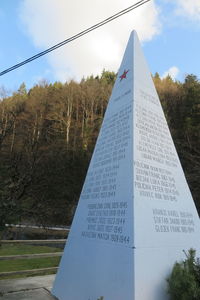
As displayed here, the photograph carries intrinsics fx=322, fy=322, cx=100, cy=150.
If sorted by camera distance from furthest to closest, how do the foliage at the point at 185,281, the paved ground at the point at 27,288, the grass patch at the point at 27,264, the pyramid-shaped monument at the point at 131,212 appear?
the grass patch at the point at 27,264 < the paved ground at the point at 27,288 < the pyramid-shaped monument at the point at 131,212 < the foliage at the point at 185,281

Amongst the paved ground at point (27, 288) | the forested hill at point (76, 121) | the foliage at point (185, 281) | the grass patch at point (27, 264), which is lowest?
the paved ground at point (27, 288)

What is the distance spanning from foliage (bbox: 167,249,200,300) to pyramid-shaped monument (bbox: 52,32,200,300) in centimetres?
23

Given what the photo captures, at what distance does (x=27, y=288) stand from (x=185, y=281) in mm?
3557

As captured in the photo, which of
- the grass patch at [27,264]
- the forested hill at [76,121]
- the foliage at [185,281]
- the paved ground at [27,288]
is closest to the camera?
the foliage at [185,281]

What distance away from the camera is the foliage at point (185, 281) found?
411 centimetres

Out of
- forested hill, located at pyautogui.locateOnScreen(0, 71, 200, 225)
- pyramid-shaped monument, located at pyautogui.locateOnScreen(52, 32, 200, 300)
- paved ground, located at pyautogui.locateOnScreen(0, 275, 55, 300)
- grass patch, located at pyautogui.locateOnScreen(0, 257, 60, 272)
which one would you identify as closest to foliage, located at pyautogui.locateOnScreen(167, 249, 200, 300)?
pyramid-shaped monument, located at pyautogui.locateOnScreen(52, 32, 200, 300)

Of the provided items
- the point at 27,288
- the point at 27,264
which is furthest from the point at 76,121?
the point at 27,288

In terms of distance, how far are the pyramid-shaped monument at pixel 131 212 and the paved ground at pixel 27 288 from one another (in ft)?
1.29

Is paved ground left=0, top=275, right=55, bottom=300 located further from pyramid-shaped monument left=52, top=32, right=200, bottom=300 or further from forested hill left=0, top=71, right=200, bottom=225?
forested hill left=0, top=71, right=200, bottom=225

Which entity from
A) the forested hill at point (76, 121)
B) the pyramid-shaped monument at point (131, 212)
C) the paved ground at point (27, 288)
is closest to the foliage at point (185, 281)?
the pyramid-shaped monument at point (131, 212)

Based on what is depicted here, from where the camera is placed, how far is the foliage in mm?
4109

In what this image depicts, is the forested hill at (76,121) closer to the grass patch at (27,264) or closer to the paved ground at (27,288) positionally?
the grass patch at (27,264)

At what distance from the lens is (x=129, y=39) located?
7727 millimetres

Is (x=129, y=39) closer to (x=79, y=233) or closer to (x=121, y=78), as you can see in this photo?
(x=121, y=78)
